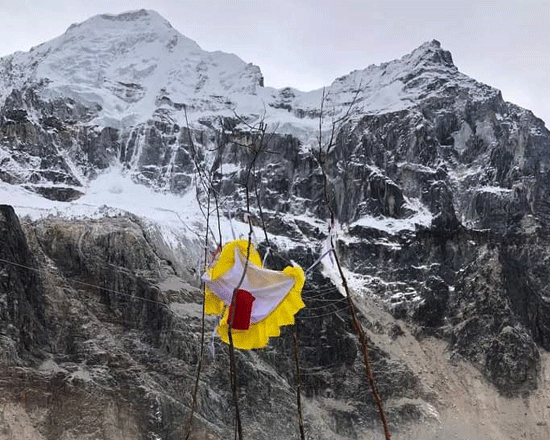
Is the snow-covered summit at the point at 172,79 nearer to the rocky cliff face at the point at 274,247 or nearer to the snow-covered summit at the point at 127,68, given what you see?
the snow-covered summit at the point at 127,68

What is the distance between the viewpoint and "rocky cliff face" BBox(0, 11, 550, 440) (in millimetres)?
60469

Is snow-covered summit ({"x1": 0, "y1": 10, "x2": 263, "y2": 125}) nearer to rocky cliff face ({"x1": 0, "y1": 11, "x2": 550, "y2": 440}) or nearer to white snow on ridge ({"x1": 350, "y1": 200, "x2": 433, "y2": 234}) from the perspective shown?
rocky cliff face ({"x1": 0, "y1": 11, "x2": 550, "y2": 440})

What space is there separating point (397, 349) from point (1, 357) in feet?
138

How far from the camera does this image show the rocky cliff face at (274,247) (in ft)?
198

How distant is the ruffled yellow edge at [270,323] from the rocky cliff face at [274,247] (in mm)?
33824

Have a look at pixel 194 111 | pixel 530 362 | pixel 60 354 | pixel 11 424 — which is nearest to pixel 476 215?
pixel 530 362

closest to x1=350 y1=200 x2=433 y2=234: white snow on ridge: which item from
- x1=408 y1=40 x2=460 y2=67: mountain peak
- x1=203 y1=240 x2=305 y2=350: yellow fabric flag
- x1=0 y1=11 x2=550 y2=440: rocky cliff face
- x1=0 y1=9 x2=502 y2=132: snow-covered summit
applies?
x1=0 y1=11 x2=550 y2=440: rocky cliff face

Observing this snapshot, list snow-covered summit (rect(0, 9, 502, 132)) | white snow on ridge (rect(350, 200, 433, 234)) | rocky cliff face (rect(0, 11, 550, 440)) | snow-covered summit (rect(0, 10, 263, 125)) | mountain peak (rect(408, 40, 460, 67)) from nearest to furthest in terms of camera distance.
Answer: rocky cliff face (rect(0, 11, 550, 440)) < white snow on ridge (rect(350, 200, 433, 234)) < snow-covered summit (rect(0, 9, 502, 132)) < snow-covered summit (rect(0, 10, 263, 125)) < mountain peak (rect(408, 40, 460, 67))

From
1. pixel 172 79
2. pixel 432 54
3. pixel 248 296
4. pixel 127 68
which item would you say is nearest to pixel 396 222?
pixel 432 54

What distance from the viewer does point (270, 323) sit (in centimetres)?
825

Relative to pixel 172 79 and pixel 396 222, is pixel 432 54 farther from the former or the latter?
pixel 172 79

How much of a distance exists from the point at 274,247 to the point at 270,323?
53482mm

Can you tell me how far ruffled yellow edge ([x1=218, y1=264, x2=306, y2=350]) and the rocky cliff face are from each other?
3382 centimetres

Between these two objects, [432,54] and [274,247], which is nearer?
[274,247]
